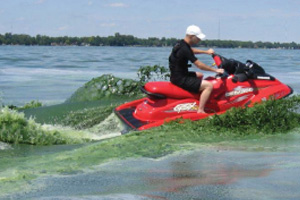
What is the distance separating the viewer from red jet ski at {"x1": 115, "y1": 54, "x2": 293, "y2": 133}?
903 cm

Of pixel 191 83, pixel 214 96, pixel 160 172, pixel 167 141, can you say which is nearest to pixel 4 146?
pixel 167 141

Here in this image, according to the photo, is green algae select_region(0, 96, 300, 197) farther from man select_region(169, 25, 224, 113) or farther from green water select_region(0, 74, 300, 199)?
man select_region(169, 25, 224, 113)

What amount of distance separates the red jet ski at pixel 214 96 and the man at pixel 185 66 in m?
0.16

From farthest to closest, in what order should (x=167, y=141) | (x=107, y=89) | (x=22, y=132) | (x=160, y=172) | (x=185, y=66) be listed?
(x=107, y=89) → (x=185, y=66) → (x=22, y=132) → (x=167, y=141) → (x=160, y=172)

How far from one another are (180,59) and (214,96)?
3.01ft

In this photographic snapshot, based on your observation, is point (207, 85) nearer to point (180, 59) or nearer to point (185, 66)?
point (185, 66)

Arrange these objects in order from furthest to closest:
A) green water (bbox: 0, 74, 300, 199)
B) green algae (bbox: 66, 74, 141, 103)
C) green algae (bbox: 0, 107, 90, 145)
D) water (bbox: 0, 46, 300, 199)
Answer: green algae (bbox: 66, 74, 141, 103)
green algae (bbox: 0, 107, 90, 145)
green water (bbox: 0, 74, 300, 199)
water (bbox: 0, 46, 300, 199)

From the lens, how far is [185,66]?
895cm

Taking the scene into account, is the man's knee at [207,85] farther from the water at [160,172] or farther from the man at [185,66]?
the water at [160,172]

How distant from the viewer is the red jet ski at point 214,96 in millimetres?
9031

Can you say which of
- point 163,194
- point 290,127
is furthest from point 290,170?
point 290,127

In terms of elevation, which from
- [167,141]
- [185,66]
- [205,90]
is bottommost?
[167,141]

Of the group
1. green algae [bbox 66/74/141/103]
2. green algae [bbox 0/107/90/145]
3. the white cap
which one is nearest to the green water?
green algae [bbox 0/107/90/145]

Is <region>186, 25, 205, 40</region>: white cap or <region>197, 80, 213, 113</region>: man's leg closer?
<region>186, 25, 205, 40</region>: white cap
